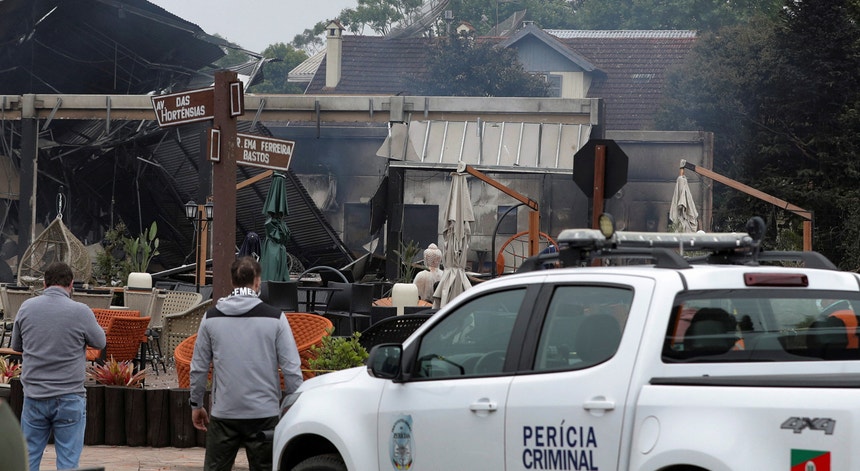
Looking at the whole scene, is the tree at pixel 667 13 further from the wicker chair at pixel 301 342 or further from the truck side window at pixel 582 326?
the truck side window at pixel 582 326

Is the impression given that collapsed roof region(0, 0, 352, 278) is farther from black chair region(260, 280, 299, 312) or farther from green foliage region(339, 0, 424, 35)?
green foliage region(339, 0, 424, 35)

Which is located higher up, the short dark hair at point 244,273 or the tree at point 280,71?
the tree at point 280,71

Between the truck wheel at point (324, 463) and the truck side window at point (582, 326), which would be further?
the truck wheel at point (324, 463)

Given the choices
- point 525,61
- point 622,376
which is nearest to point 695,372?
point 622,376

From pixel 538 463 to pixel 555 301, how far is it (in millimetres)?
689

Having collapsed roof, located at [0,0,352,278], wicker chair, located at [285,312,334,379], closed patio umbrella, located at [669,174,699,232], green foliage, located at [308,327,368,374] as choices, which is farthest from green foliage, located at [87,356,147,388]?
collapsed roof, located at [0,0,352,278]

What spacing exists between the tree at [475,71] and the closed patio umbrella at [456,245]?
3060 centimetres

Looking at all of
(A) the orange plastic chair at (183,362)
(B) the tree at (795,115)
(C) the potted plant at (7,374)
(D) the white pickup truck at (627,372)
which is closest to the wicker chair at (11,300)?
(C) the potted plant at (7,374)

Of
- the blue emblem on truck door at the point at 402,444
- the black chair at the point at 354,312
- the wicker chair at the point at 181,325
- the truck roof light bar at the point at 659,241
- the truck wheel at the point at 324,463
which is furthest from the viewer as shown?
the black chair at the point at 354,312

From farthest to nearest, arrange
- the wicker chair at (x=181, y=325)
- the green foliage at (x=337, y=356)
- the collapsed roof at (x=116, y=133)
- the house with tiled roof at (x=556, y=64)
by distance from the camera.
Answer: the house with tiled roof at (x=556, y=64)
the collapsed roof at (x=116, y=133)
the wicker chair at (x=181, y=325)
the green foliage at (x=337, y=356)

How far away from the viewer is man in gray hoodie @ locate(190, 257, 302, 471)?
6691 mm

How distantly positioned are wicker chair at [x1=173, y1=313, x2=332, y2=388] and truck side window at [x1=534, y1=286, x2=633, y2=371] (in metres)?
4.58

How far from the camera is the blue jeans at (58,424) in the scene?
732 centimetres

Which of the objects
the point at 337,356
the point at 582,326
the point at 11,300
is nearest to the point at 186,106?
the point at 337,356
